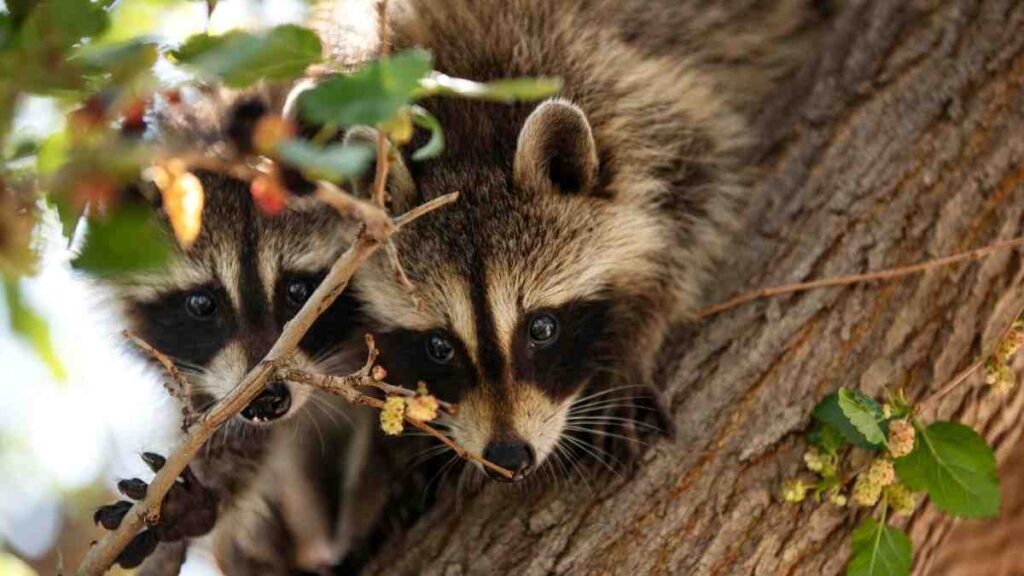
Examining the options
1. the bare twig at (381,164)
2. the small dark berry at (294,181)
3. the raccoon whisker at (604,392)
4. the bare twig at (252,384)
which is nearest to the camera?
the small dark berry at (294,181)

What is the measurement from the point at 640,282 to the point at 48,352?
1.86m

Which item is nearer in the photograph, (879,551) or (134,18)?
(134,18)

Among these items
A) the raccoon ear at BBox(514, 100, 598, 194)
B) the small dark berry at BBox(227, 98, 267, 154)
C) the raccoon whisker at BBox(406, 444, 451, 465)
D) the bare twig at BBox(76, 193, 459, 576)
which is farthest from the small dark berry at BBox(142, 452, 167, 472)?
the small dark berry at BBox(227, 98, 267, 154)

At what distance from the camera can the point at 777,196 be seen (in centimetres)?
319

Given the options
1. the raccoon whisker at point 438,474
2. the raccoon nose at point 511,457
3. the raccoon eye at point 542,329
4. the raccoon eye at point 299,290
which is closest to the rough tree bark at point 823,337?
the raccoon whisker at point 438,474

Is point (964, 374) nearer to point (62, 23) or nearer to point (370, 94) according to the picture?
point (370, 94)

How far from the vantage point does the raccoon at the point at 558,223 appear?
8.94 feet

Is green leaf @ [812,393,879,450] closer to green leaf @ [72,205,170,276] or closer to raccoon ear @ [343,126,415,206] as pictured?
raccoon ear @ [343,126,415,206]

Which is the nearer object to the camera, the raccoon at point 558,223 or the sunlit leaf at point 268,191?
the sunlit leaf at point 268,191

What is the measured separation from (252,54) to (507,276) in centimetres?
140

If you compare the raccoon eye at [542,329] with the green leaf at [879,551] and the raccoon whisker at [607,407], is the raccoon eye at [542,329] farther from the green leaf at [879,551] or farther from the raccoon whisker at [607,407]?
the green leaf at [879,551]

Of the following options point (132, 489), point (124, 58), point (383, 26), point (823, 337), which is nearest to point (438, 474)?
point (132, 489)

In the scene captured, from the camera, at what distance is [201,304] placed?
117 inches

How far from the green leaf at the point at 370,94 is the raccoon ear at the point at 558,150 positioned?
3.83 feet
